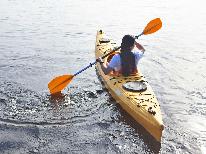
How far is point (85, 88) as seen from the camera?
32.8 ft

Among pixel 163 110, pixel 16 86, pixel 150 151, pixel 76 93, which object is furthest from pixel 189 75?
pixel 16 86

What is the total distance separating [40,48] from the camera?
1476cm

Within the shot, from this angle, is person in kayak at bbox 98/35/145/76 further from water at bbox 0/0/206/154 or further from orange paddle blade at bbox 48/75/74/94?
orange paddle blade at bbox 48/75/74/94

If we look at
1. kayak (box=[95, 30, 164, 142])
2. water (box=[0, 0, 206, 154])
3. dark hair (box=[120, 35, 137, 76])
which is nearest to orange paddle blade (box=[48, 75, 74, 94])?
water (box=[0, 0, 206, 154])

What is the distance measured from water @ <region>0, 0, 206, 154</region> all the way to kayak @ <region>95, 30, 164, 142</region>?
0.98 feet

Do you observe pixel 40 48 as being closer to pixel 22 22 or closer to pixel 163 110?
pixel 22 22

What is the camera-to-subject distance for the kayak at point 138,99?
6824 millimetres

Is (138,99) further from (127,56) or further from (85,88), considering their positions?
(85,88)

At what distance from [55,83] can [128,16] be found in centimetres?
1419

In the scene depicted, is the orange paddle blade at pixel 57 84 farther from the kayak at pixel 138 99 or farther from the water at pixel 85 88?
the kayak at pixel 138 99

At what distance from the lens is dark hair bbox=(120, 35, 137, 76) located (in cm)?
795

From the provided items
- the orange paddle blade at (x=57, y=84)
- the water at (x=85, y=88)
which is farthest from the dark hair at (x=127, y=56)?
the orange paddle blade at (x=57, y=84)

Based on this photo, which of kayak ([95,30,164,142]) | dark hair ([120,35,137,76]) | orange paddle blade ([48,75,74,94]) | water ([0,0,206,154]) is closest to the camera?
kayak ([95,30,164,142])

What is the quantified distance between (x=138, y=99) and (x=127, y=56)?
127cm
